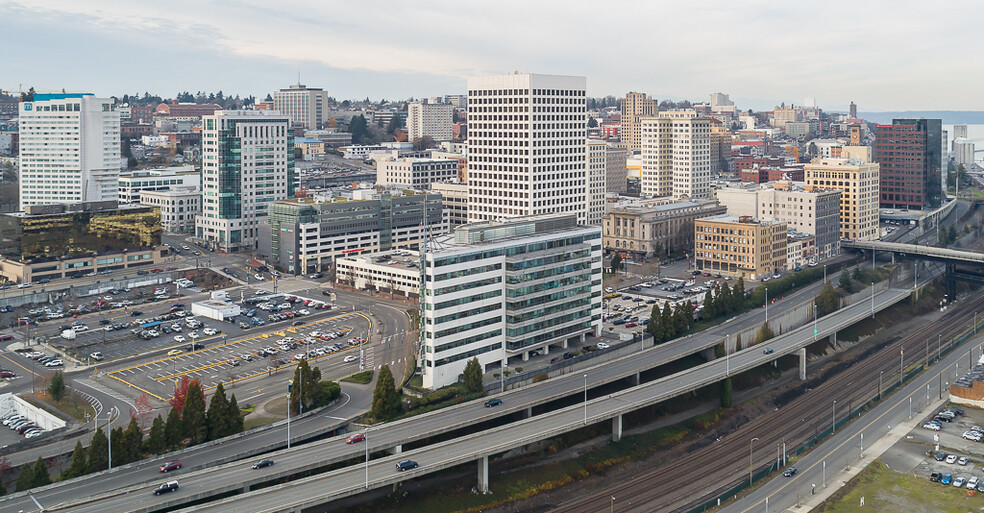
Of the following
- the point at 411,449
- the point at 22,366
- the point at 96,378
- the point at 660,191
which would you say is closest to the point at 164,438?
the point at 411,449

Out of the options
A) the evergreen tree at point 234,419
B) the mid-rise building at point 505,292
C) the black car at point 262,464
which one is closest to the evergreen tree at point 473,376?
the mid-rise building at point 505,292

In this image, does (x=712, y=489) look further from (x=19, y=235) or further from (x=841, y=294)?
(x=19, y=235)

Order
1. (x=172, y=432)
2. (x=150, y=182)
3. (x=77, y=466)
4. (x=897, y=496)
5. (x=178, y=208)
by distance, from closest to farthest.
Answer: (x=77, y=466) < (x=172, y=432) < (x=897, y=496) < (x=178, y=208) < (x=150, y=182)

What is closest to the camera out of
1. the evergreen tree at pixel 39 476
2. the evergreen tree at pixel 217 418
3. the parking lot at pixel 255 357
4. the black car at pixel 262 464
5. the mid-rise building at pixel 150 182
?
the evergreen tree at pixel 39 476

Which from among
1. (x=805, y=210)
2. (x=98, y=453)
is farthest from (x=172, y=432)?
(x=805, y=210)

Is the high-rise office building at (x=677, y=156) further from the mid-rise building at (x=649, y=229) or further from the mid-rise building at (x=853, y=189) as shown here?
the mid-rise building at (x=853, y=189)

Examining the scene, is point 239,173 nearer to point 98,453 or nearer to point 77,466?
point 98,453
